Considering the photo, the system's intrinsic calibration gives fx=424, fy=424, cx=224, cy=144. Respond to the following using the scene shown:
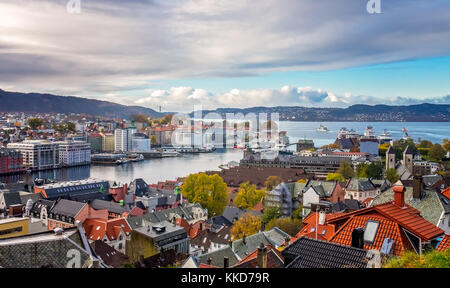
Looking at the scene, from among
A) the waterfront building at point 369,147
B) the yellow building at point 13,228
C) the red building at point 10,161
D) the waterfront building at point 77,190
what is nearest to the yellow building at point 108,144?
the red building at point 10,161

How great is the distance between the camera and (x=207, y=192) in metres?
10.1

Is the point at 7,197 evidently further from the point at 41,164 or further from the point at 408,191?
the point at 41,164

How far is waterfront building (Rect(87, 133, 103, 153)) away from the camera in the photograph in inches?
1166

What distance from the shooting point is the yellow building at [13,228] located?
196 inches

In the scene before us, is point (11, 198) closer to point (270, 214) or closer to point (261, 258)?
point (270, 214)

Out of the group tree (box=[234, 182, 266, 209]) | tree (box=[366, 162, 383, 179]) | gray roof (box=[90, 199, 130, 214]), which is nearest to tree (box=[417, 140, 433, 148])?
tree (box=[366, 162, 383, 179])

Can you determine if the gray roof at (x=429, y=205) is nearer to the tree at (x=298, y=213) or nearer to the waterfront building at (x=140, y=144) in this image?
the tree at (x=298, y=213)

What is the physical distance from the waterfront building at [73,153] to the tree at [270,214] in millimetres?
18334

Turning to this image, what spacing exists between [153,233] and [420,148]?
16372 mm

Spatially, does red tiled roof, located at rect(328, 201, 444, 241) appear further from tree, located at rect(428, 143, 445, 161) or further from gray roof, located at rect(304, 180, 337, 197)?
tree, located at rect(428, 143, 445, 161)

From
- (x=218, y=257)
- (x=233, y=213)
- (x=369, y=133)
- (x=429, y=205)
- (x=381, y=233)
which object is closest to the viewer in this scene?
(x=381, y=233)

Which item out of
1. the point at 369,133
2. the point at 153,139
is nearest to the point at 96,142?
the point at 153,139

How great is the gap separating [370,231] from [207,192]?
303 inches
